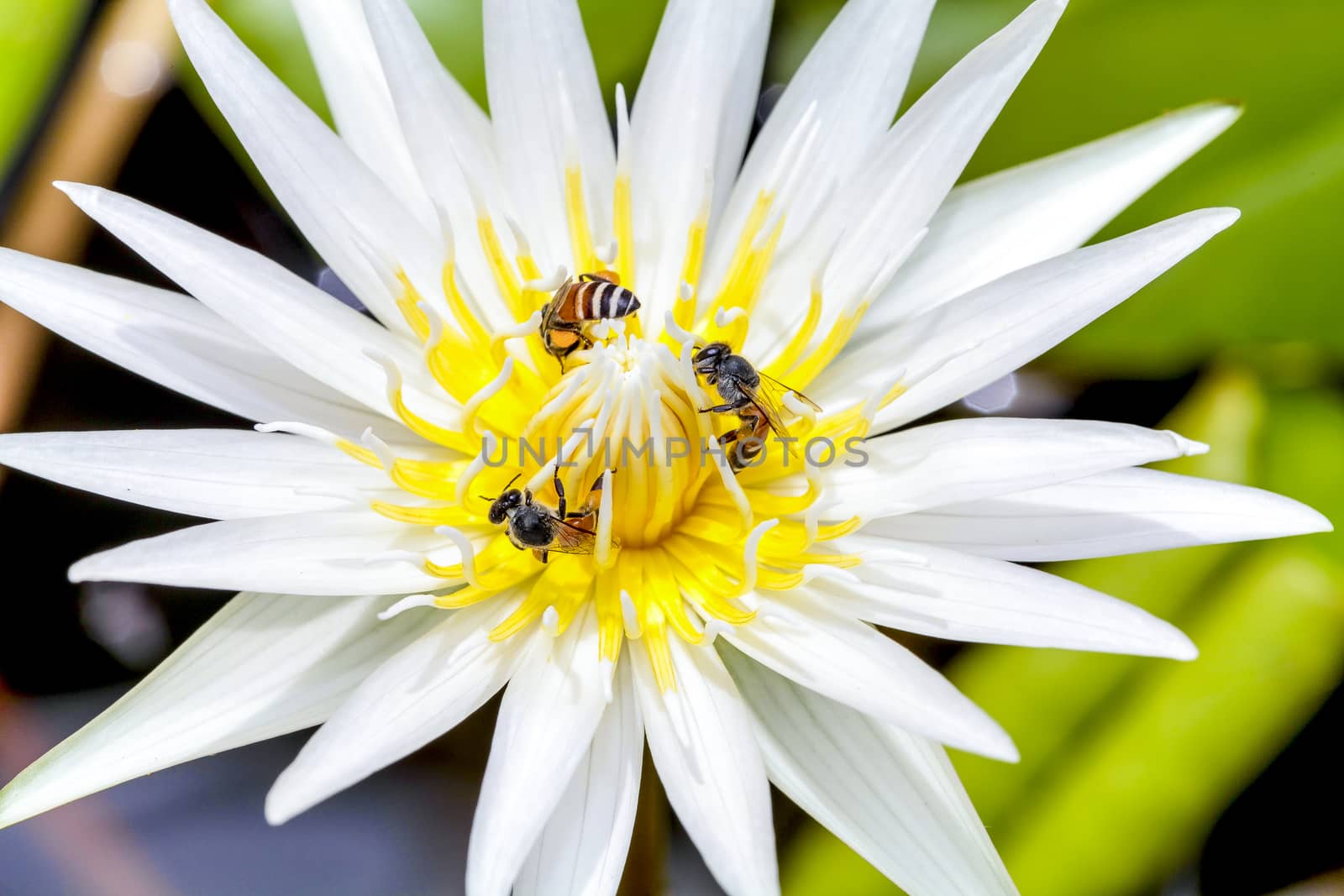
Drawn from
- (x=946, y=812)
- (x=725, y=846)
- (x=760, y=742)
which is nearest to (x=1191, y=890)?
(x=946, y=812)

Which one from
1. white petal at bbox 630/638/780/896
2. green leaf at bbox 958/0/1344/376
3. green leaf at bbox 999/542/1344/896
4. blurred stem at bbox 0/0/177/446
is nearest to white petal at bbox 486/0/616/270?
white petal at bbox 630/638/780/896

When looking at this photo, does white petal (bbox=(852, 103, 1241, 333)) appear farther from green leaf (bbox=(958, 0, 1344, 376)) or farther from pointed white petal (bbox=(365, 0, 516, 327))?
pointed white petal (bbox=(365, 0, 516, 327))

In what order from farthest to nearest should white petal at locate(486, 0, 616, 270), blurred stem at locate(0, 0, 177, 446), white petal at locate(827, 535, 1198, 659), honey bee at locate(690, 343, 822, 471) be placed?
blurred stem at locate(0, 0, 177, 446) → white petal at locate(486, 0, 616, 270) → honey bee at locate(690, 343, 822, 471) → white petal at locate(827, 535, 1198, 659)

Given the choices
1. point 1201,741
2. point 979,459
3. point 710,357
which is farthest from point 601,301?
point 1201,741

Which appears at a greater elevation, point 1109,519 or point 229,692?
point 229,692

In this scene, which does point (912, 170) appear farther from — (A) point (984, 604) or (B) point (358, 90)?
(B) point (358, 90)

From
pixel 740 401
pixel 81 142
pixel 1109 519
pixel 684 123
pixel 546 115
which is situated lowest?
pixel 1109 519

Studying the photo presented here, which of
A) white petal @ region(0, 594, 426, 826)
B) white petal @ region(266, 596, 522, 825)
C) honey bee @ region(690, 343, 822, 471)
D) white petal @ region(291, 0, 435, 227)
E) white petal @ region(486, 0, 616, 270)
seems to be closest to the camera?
white petal @ region(266, 596, 522, 825)

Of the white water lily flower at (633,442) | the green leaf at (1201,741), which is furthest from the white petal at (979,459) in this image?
the green leaf at (1201,741)
